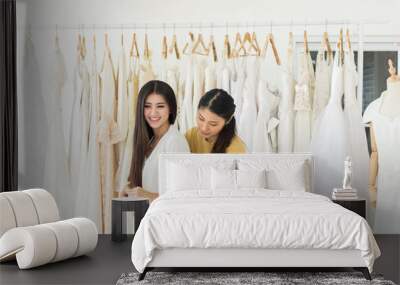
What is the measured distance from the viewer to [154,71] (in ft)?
23.1

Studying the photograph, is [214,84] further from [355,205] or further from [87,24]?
[355,205]

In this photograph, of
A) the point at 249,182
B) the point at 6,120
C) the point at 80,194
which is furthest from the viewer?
the point at 80,194

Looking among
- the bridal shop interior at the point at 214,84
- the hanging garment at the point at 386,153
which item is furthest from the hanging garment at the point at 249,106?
the hanging garment at the point at 386,153

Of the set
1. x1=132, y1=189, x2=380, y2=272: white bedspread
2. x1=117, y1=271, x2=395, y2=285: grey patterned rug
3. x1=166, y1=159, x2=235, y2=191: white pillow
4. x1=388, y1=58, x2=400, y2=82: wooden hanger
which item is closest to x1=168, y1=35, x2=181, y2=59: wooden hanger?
x1=166, y1=159, x2=235, y2=191: white pillow

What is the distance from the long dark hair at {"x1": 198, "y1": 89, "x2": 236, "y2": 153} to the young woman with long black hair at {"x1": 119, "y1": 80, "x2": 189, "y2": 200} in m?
0.33

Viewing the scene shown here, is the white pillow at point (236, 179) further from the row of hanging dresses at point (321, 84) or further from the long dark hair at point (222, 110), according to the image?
the row of hanging dresses at point (321, 84)

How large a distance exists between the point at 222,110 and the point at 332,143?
122 cm

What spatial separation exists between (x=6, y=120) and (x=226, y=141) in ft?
7.53

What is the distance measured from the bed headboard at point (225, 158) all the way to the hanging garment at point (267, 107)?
0.63 feet

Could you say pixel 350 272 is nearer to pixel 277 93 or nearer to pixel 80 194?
pixel 277 93

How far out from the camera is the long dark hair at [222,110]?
7008mm

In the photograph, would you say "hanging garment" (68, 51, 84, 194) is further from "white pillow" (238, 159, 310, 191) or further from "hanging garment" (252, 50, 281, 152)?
"hanging garment" (252, 50, 281, 152)

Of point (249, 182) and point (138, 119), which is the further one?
point (138, 119)

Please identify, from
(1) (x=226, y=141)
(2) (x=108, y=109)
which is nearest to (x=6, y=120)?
(2) (x=108, y=109)
